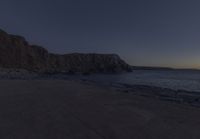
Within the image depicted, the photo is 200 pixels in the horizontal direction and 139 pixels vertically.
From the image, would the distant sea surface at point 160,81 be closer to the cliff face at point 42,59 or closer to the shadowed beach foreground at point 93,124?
the shadowed beach foreground at point 93,124

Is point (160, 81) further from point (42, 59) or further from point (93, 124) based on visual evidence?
point (42, 59)

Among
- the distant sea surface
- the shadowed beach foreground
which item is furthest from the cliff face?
the shadowed beach foreground

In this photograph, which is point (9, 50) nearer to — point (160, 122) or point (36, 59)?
point (36, 59)

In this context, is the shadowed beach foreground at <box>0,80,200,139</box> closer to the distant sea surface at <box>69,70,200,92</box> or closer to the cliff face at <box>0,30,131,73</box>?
the distant sea surface at <box>69,70,200,92</box>

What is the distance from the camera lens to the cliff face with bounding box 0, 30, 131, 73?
2771 inches

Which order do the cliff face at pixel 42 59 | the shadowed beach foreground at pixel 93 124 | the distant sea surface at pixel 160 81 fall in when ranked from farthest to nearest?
the cliff face at pixel 42 59 < the distant sea surface at pixel 160 81 < the shadowed beach foreground at pixel 93 124

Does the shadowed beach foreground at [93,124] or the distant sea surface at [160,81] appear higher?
the shadowed beach foreground at [93,124]

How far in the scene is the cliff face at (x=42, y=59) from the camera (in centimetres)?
7038

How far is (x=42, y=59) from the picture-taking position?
3536 inches

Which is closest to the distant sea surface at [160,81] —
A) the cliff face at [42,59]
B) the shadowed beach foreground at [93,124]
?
the shadowed beach foreground at [93,124]

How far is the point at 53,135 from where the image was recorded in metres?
4.34

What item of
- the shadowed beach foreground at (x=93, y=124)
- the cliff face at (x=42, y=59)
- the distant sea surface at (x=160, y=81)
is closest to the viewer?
the shadowed beach foreground at (x=93, y=124)

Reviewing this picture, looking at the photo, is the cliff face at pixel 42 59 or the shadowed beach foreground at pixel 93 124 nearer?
the shadowed beach foreground at pixel 93 124

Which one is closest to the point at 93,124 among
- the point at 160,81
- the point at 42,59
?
the point at 160,81
